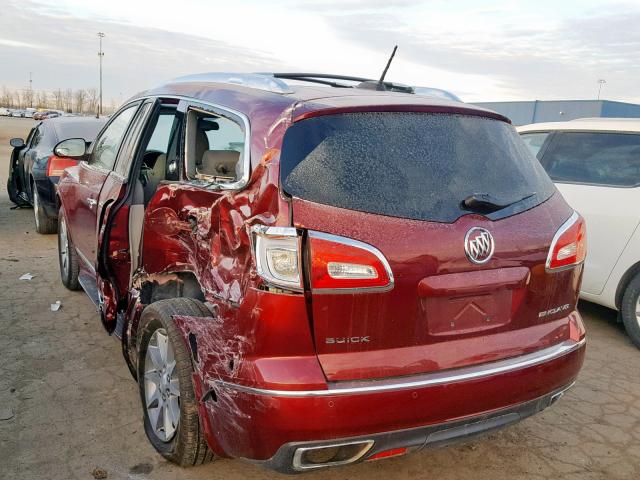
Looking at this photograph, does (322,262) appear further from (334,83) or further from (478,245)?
(334,83)

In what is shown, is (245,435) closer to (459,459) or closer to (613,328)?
(459,459)

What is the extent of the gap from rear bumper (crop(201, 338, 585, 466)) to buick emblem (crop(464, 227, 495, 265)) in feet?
1.41

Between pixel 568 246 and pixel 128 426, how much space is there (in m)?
2.44

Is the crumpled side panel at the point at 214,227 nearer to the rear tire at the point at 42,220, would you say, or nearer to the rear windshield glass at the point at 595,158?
the rear windshield glass at the point at 595,158

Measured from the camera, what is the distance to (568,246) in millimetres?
2643

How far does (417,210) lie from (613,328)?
3.91 metres

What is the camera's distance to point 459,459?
10.1 feet

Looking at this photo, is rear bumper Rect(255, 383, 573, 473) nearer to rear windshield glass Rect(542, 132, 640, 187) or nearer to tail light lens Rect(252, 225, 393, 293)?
tail light lens Rect(252, 225, 393, 293)

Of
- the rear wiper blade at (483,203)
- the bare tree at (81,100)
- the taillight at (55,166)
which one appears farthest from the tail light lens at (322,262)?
the bare tree at (81,100)

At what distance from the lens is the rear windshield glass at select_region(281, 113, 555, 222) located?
7.30ft

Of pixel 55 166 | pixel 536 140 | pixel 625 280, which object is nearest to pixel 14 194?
pixel 55 166

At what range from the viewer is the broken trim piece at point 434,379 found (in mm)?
2096

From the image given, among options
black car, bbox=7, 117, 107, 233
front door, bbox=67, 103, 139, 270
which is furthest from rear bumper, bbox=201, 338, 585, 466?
black car, bbox=7, 117, 107, 233

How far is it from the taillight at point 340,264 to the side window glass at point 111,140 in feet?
8.08
